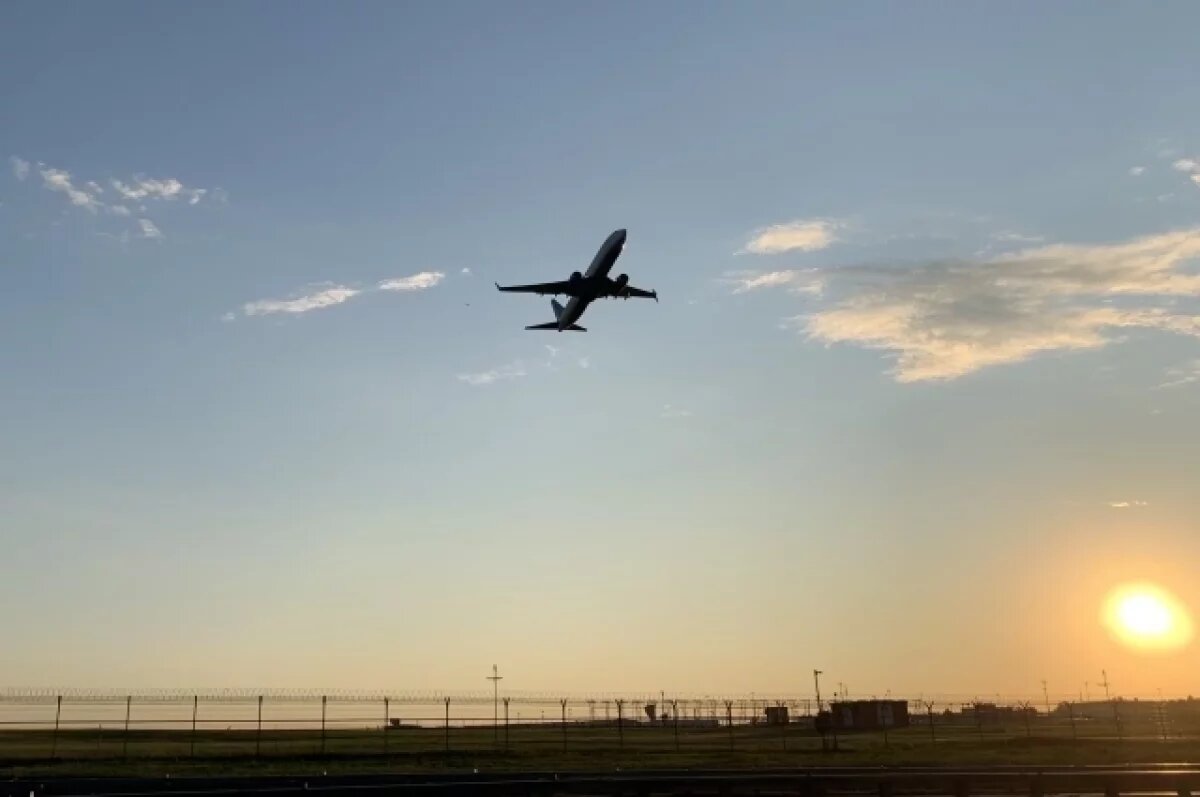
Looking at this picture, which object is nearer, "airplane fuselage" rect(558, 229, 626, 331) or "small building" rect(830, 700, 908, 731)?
"airplane fuselage" rect(558, 229, 626, 331)

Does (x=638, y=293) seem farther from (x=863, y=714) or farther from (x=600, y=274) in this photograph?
(x=863, y=714)

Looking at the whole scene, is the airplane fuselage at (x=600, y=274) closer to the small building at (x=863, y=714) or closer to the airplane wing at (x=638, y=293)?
the airplane wing at (x=638, y=293)

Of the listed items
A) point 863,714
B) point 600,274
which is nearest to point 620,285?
point 600,274

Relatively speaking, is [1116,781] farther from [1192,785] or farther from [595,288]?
[595,288]

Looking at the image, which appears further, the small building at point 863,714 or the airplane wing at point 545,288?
the small building at point 863,714

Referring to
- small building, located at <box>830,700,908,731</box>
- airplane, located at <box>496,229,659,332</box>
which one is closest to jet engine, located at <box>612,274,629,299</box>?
airplane, located at <box>496,229,659,332</box>

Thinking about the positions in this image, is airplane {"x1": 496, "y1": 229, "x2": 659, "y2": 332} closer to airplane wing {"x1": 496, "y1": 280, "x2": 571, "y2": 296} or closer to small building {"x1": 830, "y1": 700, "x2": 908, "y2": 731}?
airplane wing {"x1": 496, "y1": 280, "x2": 571, "y2": 296}

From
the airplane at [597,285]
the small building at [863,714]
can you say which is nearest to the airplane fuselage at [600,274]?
the airplane at [597,285]

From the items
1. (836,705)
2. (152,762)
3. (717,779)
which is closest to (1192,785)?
(717,779)

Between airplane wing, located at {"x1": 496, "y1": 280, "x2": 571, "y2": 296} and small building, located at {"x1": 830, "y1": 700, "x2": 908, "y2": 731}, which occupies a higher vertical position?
airplane wing, located at {"x1": 496, "y1": 280, "x2": 571, "y2": 296}

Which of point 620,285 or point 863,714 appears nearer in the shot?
point 620,285

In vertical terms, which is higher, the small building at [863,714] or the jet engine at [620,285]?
the jet engine at [620,285]

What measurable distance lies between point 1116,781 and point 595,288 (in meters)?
47.1

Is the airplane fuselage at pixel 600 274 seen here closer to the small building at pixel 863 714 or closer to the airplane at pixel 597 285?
the airplane at pixel 597 285
